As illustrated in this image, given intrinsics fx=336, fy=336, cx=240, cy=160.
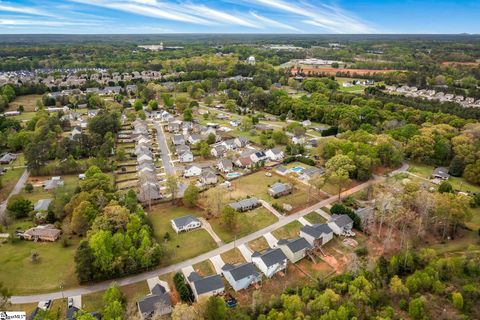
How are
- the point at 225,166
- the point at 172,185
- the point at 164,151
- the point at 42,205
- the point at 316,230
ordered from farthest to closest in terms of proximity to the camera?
the point at 164,151
the point at 225,166
the point at 172,185
the point at 42,205
the point at 316,230

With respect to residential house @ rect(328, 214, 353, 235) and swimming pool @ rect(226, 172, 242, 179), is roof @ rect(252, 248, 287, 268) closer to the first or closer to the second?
residential house @ rect(328, 214, 353, 235)

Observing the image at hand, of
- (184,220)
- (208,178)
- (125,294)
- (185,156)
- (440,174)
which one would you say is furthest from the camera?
(185,156)

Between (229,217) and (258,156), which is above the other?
Answer: (229,217)

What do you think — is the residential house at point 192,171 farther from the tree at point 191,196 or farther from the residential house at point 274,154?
the residential house at point 274,154

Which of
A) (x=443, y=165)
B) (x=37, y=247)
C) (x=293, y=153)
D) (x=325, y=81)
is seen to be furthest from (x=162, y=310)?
(x=325, y=81)

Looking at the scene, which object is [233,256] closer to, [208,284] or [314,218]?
[208,284]

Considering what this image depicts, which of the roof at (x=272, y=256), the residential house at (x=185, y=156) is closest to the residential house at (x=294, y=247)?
the roof at (x=272, y=256)

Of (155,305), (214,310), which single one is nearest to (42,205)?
(155,305)
